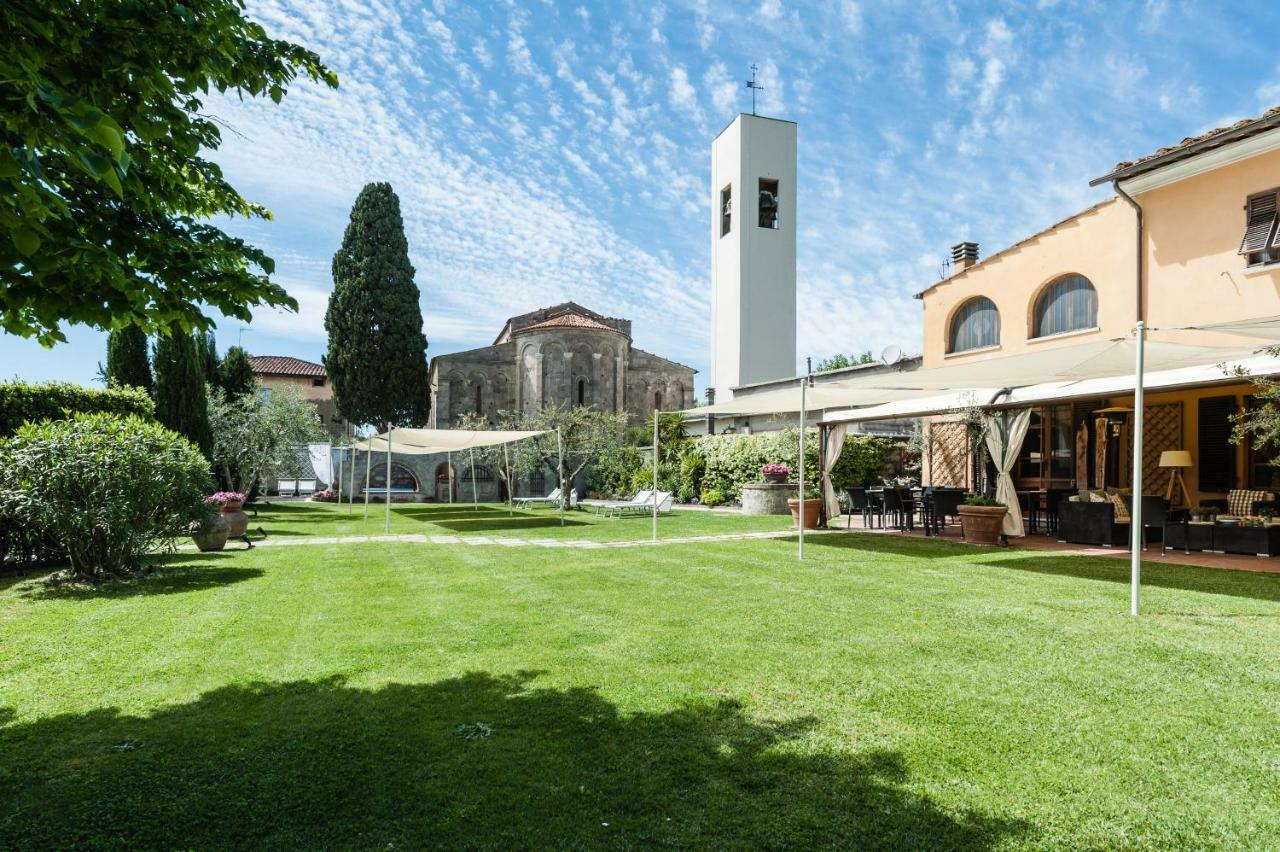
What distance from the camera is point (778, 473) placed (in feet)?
54.2

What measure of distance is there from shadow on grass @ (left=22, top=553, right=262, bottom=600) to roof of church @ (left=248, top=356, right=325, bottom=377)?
34742 millimetres

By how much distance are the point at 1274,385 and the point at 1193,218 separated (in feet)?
16.3

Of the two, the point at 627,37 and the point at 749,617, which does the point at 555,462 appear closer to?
the point at 627,37

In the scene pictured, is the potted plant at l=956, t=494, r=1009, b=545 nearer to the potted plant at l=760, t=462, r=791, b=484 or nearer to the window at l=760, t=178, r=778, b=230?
the potted plant at l=760, t=462, r=791, b=484

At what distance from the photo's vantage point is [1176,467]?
11227 mm

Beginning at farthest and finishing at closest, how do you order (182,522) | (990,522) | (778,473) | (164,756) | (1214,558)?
(778,473), (990,522), (1214,558), (182,522), (164,756)

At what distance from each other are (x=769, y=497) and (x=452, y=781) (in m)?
14.6

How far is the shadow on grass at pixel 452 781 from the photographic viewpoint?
7.11ft

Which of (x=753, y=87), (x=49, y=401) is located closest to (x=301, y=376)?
(x=753, y=87)

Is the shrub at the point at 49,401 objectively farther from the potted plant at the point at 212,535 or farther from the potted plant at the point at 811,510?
the potted plant at the point at 811,510

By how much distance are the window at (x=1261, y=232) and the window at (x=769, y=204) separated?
1644cm

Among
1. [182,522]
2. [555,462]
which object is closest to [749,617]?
[182,522]

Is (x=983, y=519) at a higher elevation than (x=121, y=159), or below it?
below

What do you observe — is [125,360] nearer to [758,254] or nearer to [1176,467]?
[758,254]
